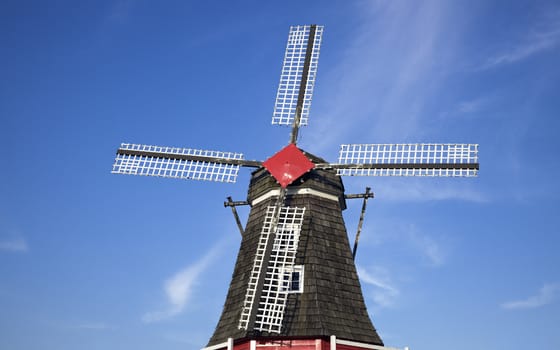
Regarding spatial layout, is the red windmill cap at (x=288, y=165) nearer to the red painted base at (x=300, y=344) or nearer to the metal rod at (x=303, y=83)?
the metal rod at (x=303, y=83)

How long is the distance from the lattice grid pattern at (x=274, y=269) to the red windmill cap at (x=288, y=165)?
3.01 feet

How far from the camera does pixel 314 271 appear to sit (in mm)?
16500

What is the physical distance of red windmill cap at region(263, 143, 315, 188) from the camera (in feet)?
58.3

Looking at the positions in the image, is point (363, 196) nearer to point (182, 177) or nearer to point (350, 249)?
point (350, 249)

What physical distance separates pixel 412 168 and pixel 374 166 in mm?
1113

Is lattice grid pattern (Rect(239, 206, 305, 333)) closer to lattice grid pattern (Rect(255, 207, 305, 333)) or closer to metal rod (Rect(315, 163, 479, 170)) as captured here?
lattice grid pattern (Rect(255, 207, 305, 333))

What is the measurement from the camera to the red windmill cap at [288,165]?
58.3ft

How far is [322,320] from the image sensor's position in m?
15.5

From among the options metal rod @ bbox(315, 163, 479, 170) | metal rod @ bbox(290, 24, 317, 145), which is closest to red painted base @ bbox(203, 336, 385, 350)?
metal rod @ bbox(315, 163, 479, 170)

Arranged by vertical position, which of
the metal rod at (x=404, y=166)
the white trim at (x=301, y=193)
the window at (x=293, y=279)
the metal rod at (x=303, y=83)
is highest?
the metal rod at (x=303, y=83)

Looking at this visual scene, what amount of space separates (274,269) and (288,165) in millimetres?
3225

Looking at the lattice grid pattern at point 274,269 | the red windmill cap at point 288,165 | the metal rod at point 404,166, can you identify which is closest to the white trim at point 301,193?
the red windmill cap at point 288,165

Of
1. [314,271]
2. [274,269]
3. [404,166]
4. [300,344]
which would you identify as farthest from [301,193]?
[300,344]

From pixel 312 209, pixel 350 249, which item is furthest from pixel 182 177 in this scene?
pixel 350 249
